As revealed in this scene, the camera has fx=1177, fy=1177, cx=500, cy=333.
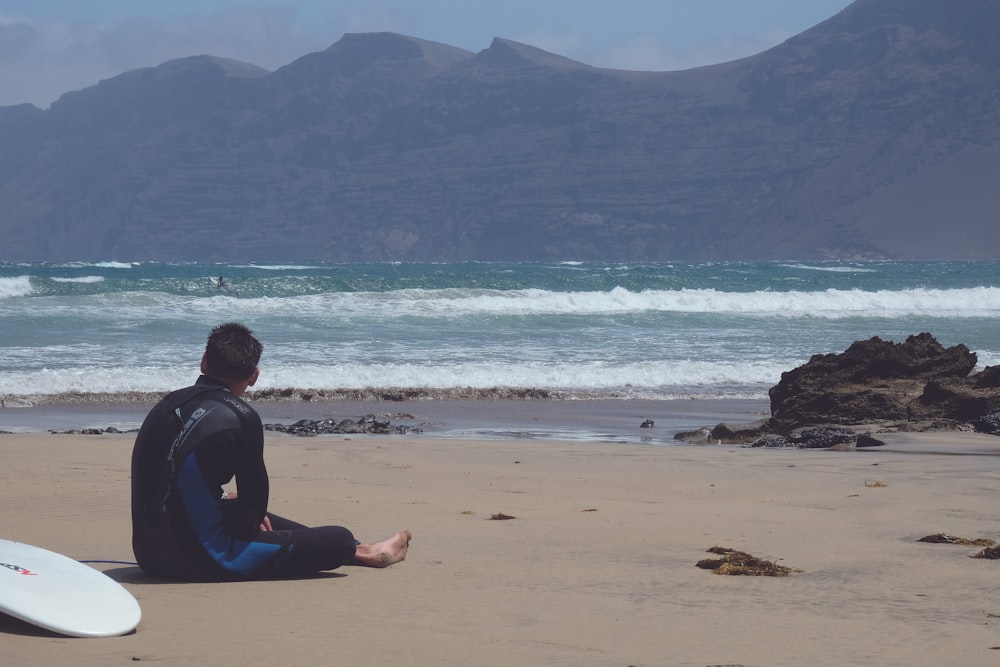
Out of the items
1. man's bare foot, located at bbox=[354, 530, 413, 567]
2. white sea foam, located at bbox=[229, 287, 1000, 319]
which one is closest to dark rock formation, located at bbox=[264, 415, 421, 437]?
man's bare foot, located at bbox=[354, 530, 413, 567]

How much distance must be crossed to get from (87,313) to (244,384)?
69.7ft

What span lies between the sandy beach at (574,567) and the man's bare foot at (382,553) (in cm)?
5

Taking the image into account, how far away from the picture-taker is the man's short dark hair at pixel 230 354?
4016 millimetres

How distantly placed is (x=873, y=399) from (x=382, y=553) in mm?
6987

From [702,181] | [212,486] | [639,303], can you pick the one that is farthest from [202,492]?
[702,181]

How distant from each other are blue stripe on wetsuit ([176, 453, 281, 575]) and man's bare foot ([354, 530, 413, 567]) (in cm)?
35

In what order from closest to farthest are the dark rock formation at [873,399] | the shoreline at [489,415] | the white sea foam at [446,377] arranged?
the dark rock formation at [873,399]
the shoreline at [489,415]
the white sea foam at [446,377]

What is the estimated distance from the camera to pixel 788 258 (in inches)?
5896

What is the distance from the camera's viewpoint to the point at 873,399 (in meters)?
10.3

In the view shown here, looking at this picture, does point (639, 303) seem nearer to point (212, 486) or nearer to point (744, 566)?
point (744, 566)

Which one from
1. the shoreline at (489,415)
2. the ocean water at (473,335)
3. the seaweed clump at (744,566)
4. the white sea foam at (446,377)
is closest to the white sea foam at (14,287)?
the ocean water at (473,335)

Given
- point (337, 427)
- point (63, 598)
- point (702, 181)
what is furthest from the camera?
point (702, 181)

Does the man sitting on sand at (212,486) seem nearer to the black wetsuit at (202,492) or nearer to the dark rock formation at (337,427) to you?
the black wetsuit at (202,492)

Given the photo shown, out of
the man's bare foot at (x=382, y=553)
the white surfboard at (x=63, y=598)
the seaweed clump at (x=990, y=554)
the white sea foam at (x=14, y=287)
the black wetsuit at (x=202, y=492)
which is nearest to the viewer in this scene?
the white surfboard at (x=63, y=598)
